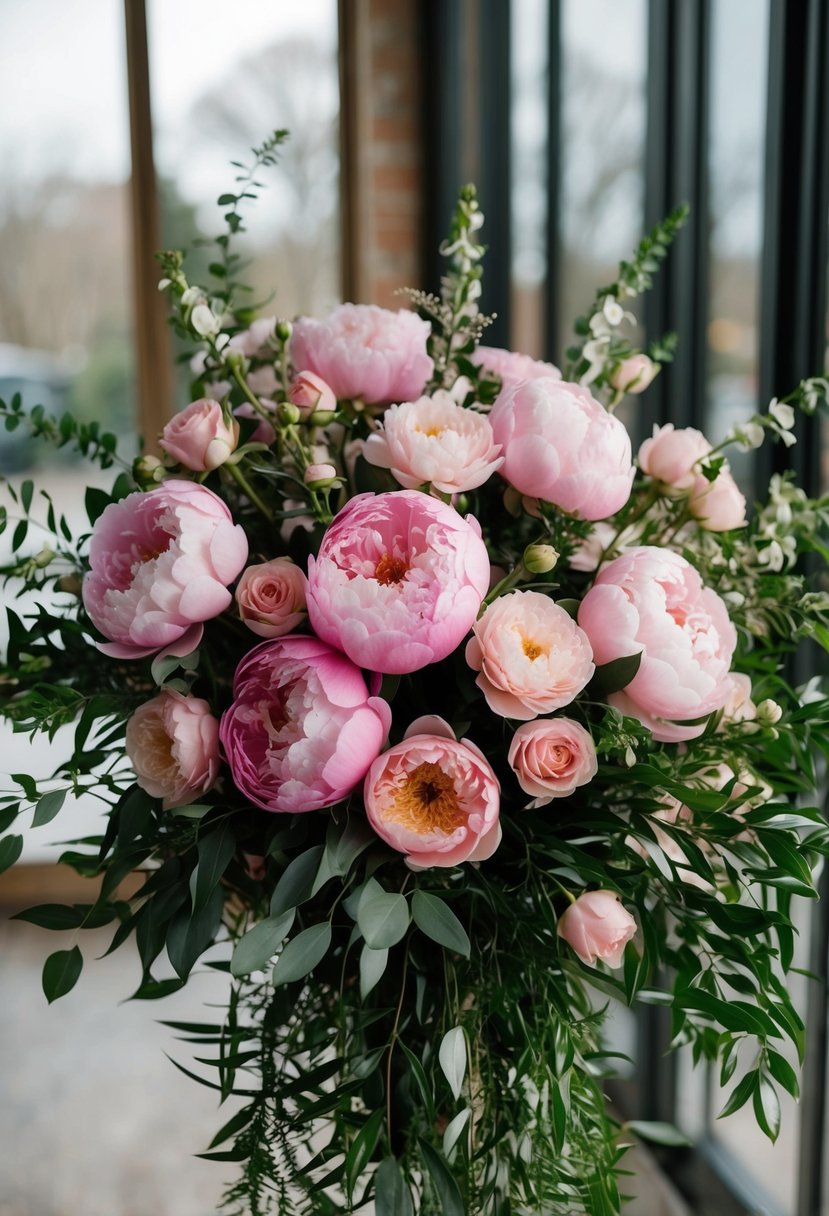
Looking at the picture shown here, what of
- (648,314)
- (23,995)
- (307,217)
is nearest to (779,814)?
(648,314)

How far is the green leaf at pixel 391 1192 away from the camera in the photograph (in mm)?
550

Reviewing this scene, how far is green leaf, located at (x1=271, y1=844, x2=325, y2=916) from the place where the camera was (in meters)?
0.54

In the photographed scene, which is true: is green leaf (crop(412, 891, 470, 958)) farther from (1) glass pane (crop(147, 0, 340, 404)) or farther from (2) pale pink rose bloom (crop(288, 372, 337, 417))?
(1) glass pane (crop(147, 0, 340, 404))

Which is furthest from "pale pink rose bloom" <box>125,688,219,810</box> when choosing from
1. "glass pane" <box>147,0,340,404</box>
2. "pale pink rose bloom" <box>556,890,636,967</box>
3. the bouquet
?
"glass pane" <box>147,0,340,404</box>

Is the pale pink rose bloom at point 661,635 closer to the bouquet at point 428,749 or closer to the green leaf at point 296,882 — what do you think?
the bouquet at point 428,749

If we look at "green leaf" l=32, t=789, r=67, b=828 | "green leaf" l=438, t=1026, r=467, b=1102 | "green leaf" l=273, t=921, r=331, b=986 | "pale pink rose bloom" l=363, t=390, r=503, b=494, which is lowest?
"green leaf" l=438, t=1026, r=467, b=1102

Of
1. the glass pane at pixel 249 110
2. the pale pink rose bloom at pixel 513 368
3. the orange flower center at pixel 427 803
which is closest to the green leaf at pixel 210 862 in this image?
the orange flower center at pixel 427 803

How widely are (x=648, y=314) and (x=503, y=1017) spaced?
1180 mm

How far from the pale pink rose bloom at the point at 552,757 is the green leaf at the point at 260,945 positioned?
146mm

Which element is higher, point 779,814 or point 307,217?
point 307,217

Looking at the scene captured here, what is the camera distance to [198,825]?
57 centimetres

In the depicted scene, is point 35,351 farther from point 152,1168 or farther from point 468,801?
point 468,801

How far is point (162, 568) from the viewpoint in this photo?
0.56 m

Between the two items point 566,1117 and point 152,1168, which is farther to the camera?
point 152,1168
